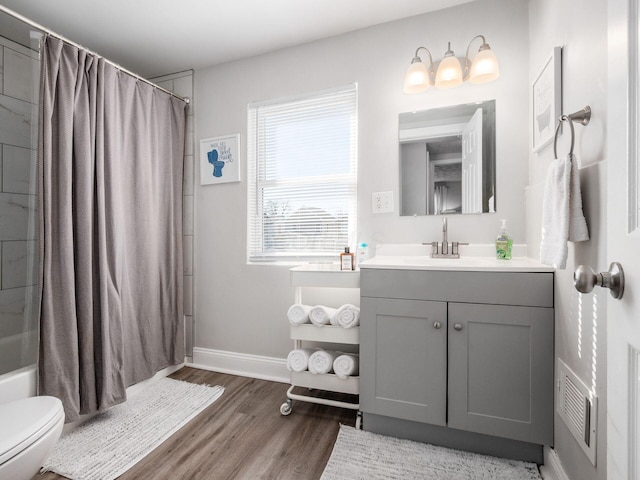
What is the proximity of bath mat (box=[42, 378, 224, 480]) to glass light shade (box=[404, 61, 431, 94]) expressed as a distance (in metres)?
2.28

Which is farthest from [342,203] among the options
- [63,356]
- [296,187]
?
[63,356]

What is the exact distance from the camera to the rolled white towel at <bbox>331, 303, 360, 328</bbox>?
1.74 meters

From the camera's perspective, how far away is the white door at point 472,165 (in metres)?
1.85

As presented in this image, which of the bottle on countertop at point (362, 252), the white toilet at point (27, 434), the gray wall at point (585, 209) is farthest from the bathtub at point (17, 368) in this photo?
the gray wall at point (585, 209)

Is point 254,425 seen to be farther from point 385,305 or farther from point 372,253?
point 372,253

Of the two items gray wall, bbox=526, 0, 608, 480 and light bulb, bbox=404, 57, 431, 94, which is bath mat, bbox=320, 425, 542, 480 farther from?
light bulb, bbox=404, 57, 431, 94

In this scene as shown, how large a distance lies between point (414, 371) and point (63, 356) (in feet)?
5.85

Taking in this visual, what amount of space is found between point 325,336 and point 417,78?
1.57 m

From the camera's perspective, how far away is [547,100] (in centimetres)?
143

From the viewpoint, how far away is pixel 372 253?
2.10 metres

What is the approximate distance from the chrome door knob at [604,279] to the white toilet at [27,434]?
1.69 m

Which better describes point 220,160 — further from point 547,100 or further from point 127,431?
point 547,100

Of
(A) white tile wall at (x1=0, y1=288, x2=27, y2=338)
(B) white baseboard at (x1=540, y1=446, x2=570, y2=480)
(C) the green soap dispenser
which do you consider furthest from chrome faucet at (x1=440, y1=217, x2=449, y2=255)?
(A) white tile wall at (x1=0, y1=288, x2=27, y2=338)

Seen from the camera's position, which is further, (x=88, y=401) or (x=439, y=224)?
(x=439, y=224)
